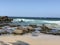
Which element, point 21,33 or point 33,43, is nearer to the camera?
point 33,43

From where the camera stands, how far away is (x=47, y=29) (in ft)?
38.8

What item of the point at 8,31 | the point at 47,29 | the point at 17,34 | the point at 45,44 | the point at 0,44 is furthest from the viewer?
the point at 47,29

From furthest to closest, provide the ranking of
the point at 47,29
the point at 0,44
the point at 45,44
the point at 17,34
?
the point at 47,29 < the point at 17,34 < the point at 45,44 < the point at 0,44

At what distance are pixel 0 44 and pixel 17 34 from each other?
3.63 meters

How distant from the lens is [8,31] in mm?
10891

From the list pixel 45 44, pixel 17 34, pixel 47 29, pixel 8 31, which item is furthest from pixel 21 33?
pixel 45 44

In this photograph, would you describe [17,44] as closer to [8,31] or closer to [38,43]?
[38,43]

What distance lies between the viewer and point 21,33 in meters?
10.2

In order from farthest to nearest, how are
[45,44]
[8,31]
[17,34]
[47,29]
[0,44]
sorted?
[47,29], [8,31], [17,34], [45,44], [0,44]

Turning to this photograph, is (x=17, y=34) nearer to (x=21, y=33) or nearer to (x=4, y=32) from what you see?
(x=21, y=33)

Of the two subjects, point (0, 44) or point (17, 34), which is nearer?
point (0, 44)

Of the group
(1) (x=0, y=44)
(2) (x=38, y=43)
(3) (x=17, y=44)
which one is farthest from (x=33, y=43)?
(1) (x=0, y=44)

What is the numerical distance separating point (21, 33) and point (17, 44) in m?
3.58

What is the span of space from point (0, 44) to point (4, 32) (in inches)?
163
